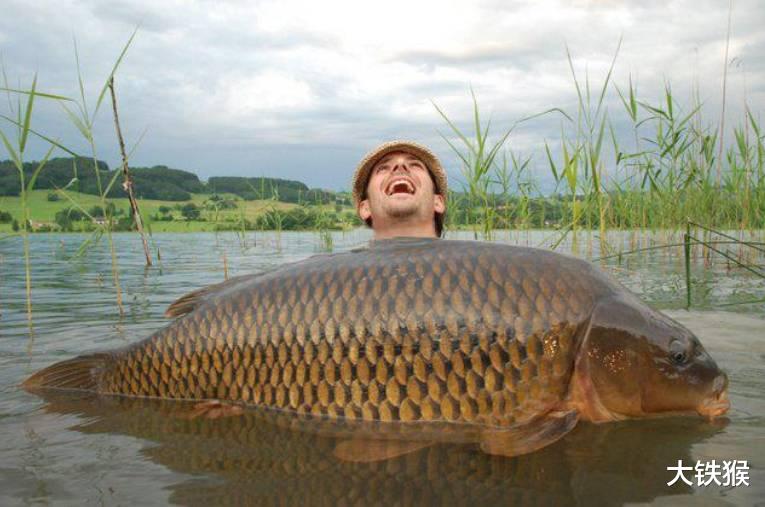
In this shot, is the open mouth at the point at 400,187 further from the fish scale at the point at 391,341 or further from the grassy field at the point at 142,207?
the grassy field at the point at 142,207

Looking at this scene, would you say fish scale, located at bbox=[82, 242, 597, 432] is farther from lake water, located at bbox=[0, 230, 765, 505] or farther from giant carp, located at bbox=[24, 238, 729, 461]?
lake water, located at bbox=[0, 230, 765, 505]

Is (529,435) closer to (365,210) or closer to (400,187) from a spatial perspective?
(400,187)

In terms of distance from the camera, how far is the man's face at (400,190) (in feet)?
15.5

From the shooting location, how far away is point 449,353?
2.33m

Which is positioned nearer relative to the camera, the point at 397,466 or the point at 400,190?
the point at 397,466

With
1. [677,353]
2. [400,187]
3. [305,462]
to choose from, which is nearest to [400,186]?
[400,187]

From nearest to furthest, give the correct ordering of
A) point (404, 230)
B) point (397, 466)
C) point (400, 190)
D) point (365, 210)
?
point (397, 466)
point (404, 230)
point (400, 190)
point (365, 210)

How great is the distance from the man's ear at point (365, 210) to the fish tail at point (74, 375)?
110 inches

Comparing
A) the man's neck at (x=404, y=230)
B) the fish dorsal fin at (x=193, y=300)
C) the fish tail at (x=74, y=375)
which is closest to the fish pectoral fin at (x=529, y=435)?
the fish dorsal fin at (x=193, y=300)

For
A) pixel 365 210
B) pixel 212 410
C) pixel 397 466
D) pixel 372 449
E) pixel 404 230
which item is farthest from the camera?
pixel 365 210

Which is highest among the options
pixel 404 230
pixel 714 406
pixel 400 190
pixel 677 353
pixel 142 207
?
pixel 142 207

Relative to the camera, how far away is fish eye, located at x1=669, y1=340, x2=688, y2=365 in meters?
2.30

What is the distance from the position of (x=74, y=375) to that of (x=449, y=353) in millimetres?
1908

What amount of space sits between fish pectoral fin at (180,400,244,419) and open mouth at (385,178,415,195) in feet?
8.56
